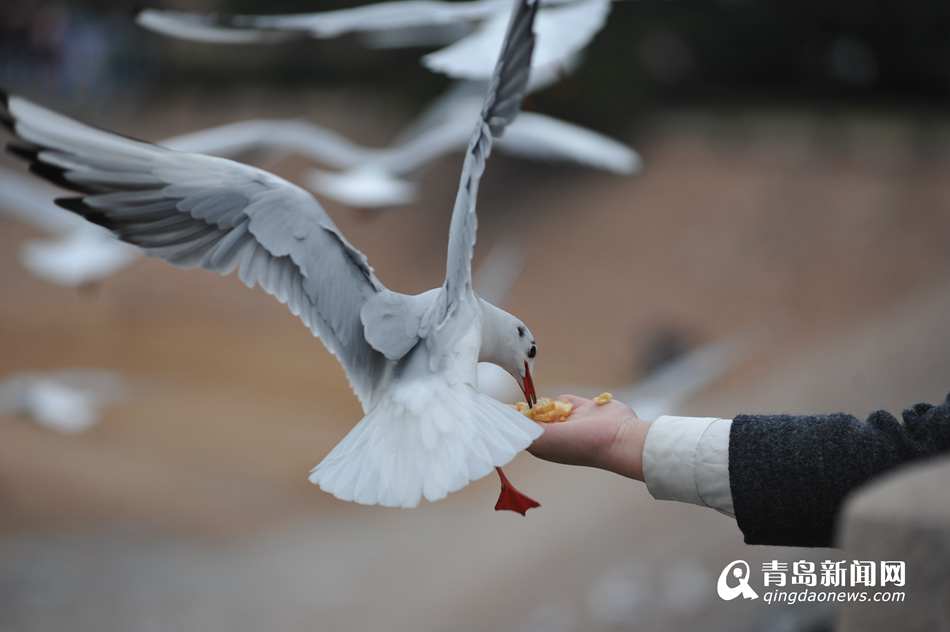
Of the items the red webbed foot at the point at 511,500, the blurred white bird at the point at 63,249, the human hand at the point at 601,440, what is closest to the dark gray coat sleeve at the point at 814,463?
the human hand at the point at 601,440

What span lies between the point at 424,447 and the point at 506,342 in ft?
1.10

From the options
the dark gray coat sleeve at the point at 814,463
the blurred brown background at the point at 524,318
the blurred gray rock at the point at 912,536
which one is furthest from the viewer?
the blurred brown background at the point at 524,318

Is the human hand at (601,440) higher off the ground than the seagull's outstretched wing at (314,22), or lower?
lower

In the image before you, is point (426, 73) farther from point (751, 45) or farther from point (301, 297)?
point (301, 297)

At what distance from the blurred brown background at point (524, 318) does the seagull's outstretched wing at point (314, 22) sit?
1795 mm

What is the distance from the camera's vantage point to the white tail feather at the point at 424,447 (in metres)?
1.59

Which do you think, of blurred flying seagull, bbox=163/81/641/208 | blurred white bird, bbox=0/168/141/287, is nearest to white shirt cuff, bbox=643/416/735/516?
blurred flying seagull, bbox=163/81/641/208

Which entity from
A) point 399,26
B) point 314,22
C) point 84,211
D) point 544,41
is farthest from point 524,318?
point 84,211

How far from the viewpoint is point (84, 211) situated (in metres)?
1.85

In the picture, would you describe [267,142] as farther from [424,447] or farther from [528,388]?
[424,447]

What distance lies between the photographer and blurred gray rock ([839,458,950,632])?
3.38 ft

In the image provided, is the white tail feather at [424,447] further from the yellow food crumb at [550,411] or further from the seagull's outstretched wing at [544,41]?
the seagull's outstretched wing at [544,41]

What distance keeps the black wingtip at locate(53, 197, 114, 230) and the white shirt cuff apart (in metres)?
0.88

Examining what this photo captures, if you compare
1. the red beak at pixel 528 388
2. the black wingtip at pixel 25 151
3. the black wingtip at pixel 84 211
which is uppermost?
the black wingtip at pixel 25 151
